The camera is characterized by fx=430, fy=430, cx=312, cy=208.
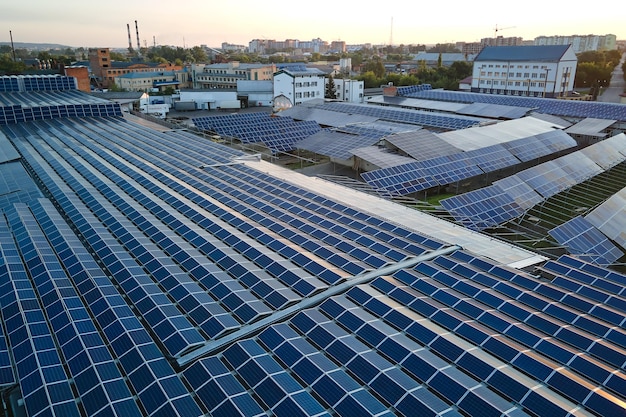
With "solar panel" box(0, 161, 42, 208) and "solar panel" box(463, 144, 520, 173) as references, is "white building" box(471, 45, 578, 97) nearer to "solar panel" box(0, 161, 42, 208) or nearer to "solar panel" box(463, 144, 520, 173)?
"solar panel" box(463, 144, 520, 173)

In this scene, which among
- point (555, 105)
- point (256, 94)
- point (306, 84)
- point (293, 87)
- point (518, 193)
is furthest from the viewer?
point (256, 94)

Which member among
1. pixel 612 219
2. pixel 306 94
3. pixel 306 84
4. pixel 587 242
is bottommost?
pixel 587 242

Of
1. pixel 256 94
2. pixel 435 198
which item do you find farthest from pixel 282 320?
pixel 256 94

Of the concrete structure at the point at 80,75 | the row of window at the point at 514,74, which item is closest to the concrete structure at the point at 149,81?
the concrete structure at the point at 80,75

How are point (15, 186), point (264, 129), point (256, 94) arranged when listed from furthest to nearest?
point (256, 94) < point (264, 129) < point (15, 186)

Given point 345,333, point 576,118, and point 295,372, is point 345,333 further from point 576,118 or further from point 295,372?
point 576,118

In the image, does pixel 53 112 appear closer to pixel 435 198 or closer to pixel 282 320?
pixel 435 198
